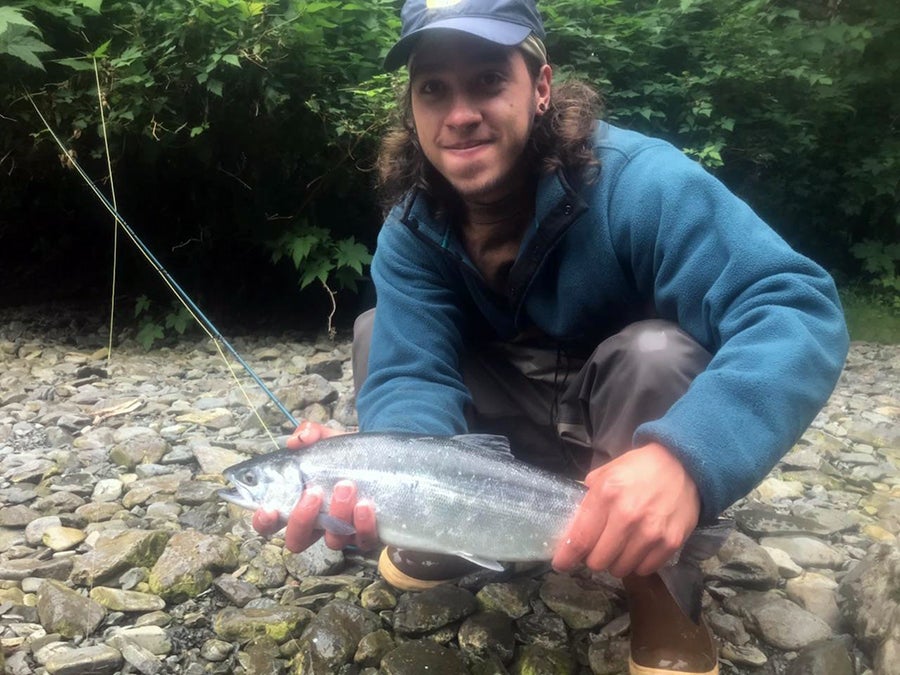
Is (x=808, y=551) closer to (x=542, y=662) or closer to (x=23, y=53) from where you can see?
(x=542, y=662)

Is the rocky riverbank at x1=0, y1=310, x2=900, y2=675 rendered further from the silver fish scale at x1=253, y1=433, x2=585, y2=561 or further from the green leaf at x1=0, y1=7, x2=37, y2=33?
the green leaf at x1=0, y1=7, x2=37, y2=33

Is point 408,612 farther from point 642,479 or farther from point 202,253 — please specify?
point 202,253

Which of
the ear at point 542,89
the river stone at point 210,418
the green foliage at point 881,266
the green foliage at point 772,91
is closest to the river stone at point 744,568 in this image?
the ear at point 542,89

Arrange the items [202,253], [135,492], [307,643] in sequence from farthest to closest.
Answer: [202,253] → [135,492] → [307,643]

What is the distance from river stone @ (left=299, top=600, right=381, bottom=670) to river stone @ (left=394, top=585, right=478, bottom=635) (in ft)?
0.28

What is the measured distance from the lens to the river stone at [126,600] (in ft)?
7.63

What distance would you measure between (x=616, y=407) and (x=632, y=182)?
669 mm

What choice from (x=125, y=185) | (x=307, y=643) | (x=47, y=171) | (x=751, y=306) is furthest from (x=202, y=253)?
(x=751, y=306)

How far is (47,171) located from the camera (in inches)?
241

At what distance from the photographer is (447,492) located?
2.10 meters

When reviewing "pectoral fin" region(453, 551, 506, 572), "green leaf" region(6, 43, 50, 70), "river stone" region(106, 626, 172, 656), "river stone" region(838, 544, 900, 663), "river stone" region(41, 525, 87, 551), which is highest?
"green leaf" region(6, 43, 50, 70)

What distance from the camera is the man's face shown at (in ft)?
7.63

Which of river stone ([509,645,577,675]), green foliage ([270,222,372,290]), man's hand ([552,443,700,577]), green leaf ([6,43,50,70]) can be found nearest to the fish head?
river stone ([509,645,577,675])

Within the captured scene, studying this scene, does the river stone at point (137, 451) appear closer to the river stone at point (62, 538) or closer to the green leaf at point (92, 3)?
the river stone at point (62, 538)
